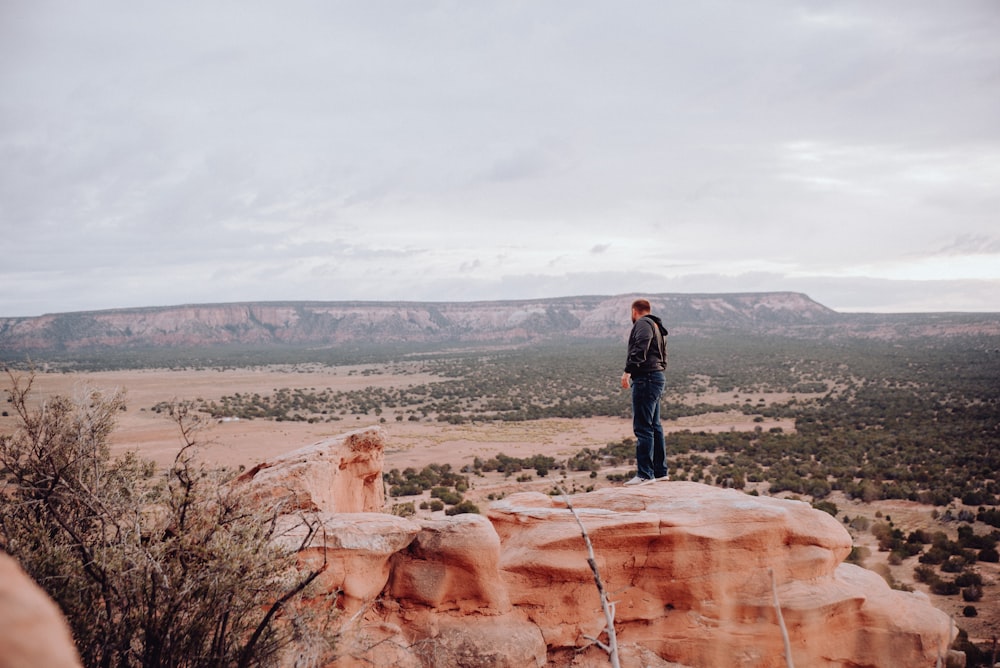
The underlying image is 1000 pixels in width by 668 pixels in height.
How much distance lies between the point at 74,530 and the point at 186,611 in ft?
4.78

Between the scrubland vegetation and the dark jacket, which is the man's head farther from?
the scrubland vegetation

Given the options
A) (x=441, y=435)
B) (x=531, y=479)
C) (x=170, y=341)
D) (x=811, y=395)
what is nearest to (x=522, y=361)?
(x=811, y=395)

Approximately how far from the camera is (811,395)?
42312mm

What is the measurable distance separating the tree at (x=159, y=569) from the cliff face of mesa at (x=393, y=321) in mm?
128663

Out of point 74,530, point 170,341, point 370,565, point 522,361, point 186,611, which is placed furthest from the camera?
point 170,341

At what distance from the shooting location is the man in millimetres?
8195

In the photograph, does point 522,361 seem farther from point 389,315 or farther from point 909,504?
point 389,315

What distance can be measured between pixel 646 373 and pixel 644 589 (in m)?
2.91

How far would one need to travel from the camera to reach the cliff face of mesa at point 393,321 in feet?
437

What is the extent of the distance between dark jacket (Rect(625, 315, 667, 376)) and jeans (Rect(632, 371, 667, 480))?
136mm

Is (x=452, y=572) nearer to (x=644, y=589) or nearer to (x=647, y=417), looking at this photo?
(x=644, y=589)

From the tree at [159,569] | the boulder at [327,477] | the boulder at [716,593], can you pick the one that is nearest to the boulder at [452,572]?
the boulder at [716,593]

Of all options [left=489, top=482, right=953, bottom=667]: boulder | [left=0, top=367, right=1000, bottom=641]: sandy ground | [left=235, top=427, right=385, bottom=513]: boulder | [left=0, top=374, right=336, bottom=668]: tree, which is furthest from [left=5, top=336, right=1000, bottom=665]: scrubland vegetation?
[left=489, top=482, right=953, bottom=667]: boulder

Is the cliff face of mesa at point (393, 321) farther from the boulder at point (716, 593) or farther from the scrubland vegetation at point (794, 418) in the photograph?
the boulder at point (716, 593)
